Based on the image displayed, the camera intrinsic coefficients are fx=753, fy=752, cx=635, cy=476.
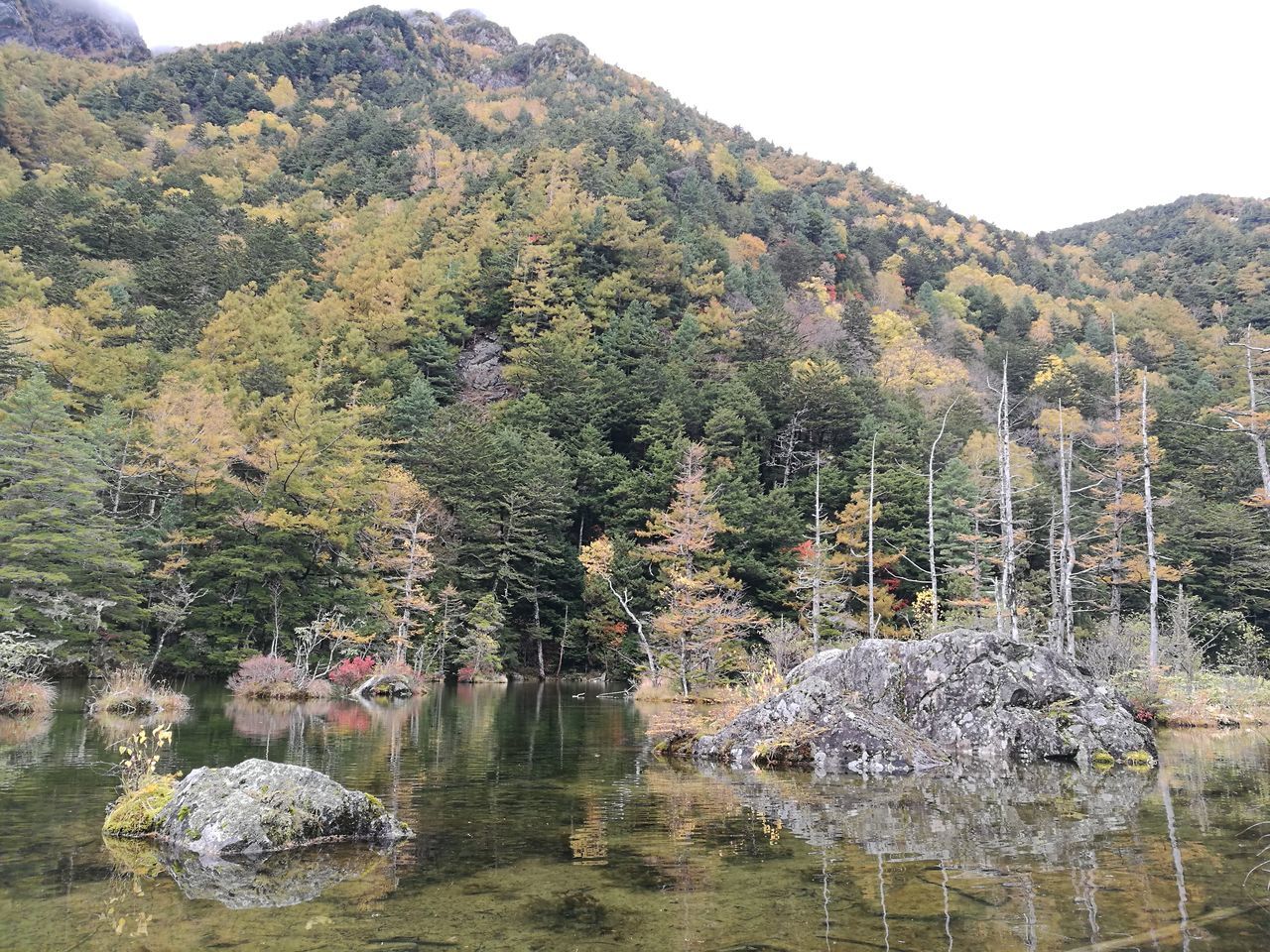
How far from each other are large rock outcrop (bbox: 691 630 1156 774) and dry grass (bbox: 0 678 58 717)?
16203 millimetres

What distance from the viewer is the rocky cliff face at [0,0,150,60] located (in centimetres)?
11094

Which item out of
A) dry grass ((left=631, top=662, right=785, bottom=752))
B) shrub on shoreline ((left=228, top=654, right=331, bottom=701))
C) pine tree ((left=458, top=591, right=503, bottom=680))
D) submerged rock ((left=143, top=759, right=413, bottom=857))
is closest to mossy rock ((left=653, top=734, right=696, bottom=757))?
dry grass ((left=631, top=662, right=785, bottom=752))

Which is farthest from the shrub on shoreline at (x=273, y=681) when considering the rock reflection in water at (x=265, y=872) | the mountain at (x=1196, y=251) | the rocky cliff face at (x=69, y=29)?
the rocky cliff face at (x=69, y=29)

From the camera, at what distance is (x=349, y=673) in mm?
29672

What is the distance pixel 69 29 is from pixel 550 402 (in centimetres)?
12448

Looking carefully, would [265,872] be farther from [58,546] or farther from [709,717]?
[58,546]

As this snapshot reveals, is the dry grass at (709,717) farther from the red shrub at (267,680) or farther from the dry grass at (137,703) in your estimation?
the red shrub at (267,680)

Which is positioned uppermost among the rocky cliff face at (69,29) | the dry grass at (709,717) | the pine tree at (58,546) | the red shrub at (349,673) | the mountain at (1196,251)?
the rocky cliff face at (69,29)

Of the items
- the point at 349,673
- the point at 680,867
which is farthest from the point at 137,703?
the point at 680,867

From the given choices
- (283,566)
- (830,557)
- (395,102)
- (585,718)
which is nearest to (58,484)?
(283,566)

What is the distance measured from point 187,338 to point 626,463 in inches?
1174

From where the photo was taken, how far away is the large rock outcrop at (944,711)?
14.2 metres

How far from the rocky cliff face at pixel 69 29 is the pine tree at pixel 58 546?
123 meters

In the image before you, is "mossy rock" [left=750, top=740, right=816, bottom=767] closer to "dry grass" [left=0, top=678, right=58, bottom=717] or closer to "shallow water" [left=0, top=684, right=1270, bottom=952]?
"shallow water" [left=0, top=684, right=1270, bottom=952]
